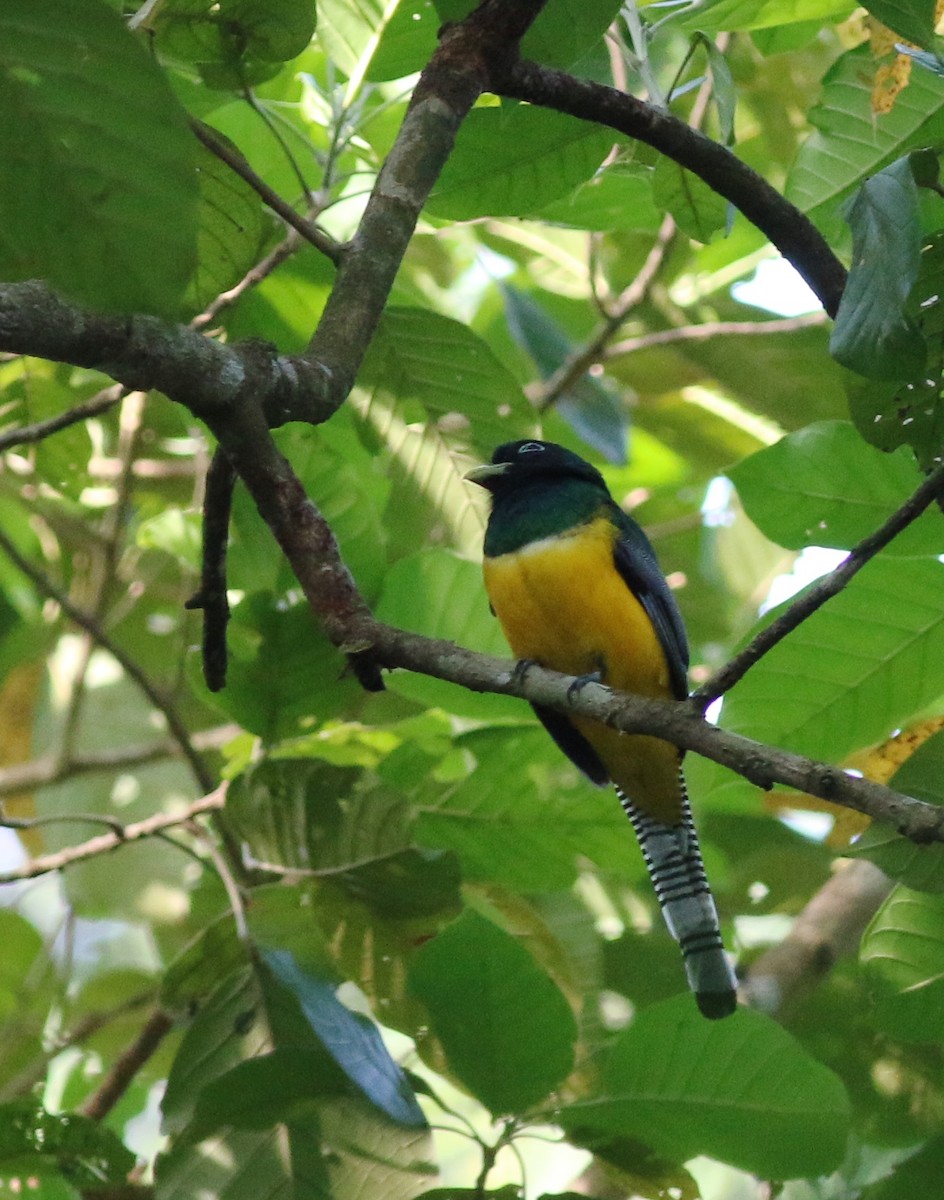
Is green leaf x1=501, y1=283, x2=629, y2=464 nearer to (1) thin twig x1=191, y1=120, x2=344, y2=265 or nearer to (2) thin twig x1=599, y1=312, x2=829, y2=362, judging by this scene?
(2) thin twig x1=599, y1=312, x2=829, y2=362

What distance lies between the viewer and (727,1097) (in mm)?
2570

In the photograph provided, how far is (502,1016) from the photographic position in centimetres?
250

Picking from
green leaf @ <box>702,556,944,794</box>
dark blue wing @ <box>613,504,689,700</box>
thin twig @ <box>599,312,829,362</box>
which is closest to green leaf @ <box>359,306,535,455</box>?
dark blue wing @ <box>613,504,689,700</box>

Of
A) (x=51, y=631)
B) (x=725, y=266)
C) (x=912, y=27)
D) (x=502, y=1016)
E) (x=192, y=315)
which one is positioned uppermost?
(x=725, y=266)

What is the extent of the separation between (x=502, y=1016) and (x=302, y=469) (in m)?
1.26

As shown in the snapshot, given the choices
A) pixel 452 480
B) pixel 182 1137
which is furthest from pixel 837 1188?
pixel 452 480

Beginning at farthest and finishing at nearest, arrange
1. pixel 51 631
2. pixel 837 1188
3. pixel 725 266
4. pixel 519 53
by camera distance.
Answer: pixel 51 631 < pixel 725 266 < pixel 837 1188 < pixel 519 53

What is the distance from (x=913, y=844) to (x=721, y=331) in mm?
3003

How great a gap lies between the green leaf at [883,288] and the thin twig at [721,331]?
2.91 m

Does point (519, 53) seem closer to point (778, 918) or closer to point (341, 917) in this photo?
point (341, 917)

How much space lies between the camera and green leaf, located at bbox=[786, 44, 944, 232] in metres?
2.84

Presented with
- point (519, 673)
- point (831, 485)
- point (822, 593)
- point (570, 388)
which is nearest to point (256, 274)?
point (831, 485)

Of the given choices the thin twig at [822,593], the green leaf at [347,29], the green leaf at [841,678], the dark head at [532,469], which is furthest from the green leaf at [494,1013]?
the green leaf at [347,29]

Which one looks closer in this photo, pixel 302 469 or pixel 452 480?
pixel 302 469
